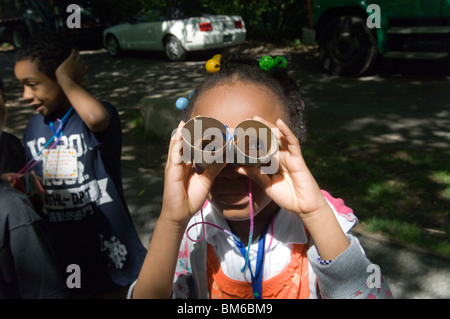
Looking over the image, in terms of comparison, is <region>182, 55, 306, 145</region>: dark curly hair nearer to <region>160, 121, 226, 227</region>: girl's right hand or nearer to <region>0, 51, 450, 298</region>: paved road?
<region>160, 121, 226, 227</region>: girl's right hand

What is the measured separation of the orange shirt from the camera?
1.45m

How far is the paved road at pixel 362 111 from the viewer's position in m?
2.70

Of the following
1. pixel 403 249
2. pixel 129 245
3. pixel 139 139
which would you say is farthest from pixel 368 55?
pixel 129 245

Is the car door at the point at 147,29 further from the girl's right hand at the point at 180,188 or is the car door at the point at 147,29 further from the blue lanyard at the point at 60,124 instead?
the girl's right hand at the point at 180,188

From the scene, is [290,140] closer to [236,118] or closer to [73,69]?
[236,118]

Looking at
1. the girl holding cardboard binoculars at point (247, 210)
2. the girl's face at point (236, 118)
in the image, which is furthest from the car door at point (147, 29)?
the girl's face at point (236, 118)

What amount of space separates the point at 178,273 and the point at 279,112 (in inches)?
28.9

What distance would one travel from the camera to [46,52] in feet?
7.48

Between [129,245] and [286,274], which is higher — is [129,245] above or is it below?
below

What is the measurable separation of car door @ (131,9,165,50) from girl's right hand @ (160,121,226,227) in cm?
1109

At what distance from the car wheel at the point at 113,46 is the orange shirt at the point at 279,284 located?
525 inches

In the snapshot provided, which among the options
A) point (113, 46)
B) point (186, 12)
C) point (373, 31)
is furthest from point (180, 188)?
point (113, 46)

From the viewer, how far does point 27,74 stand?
2227 mm
